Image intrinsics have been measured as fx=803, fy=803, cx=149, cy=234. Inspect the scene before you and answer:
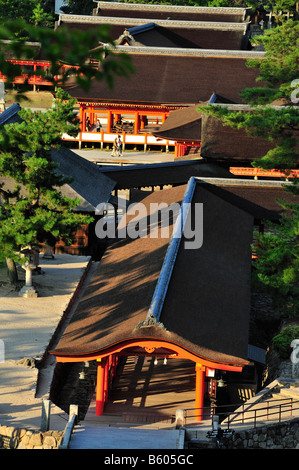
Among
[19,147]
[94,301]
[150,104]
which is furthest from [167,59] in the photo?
[94,301]

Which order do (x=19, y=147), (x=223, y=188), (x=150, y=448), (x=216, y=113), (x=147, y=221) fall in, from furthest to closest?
(x=223, y=188), (x=147, y=221), (x=19, y=147), (x=216, y=113), (x=150, y=448)

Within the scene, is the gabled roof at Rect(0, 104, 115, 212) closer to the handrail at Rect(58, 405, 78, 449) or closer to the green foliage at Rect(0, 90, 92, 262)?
the green foliage at Rect(0, 90, 92, 262)

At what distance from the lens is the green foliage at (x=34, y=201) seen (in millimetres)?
26812

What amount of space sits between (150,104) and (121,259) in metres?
24.9

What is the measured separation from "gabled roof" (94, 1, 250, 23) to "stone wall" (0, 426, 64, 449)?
58.3 m

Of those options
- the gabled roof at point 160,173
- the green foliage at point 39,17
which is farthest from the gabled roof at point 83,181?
the green foliage at point 39,17

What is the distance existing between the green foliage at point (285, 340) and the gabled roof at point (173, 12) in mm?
52777

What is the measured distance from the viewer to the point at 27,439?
18.0 meters

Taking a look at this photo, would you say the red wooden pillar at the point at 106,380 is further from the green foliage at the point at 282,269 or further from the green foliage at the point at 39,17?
the green foliage at the point at 39,17

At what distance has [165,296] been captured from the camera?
2177cm

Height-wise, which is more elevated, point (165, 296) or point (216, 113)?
point (216, 113)

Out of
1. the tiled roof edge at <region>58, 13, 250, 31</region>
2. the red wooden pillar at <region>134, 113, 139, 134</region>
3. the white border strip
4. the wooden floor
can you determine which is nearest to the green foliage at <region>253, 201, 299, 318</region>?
the white border strip

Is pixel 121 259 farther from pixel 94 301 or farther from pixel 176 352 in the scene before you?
pixel 176 352
